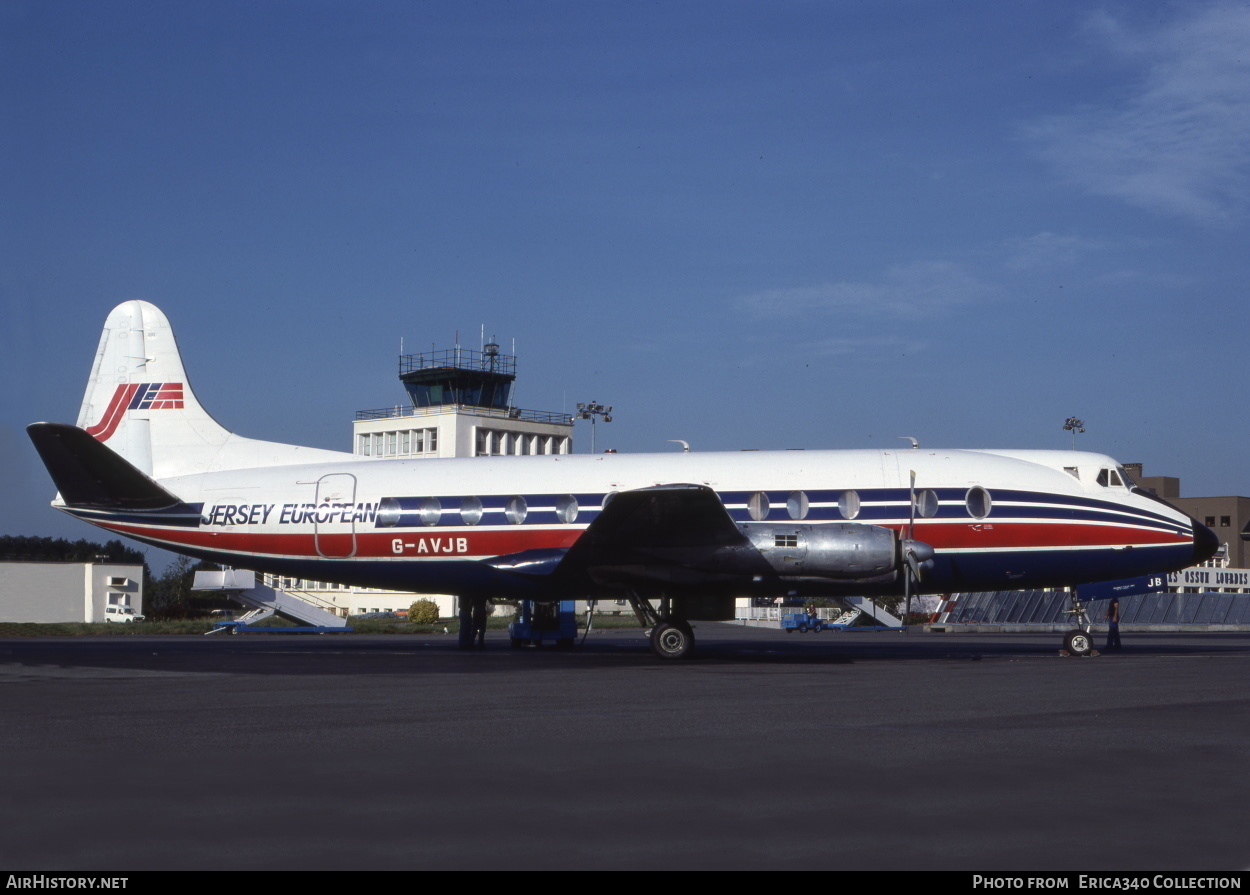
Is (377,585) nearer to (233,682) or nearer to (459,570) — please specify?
(459,570)

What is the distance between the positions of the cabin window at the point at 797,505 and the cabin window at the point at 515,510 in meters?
5.29

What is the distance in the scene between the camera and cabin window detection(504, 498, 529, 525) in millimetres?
24891

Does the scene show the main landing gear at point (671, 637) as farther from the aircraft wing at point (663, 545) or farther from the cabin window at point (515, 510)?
the cabin window at point (515, 510)

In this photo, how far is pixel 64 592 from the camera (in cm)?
7912

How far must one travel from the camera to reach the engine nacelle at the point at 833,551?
22.0 metres

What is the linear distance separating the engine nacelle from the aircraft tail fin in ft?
34.7

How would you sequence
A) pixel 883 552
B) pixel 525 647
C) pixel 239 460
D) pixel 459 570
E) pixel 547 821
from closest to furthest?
1. pixel 547 821
2. pixel 883 552
3. pixel 459 570
4. pixel 239 460
5. pixel 525 647

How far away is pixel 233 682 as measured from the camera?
700 inches

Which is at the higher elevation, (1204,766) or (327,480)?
(327,480)

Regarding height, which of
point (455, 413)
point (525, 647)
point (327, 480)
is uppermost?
point (455, 413)

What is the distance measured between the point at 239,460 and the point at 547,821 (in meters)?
22.2

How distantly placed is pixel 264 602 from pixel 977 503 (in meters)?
38.5

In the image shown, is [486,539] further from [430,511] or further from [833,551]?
[833,551]
